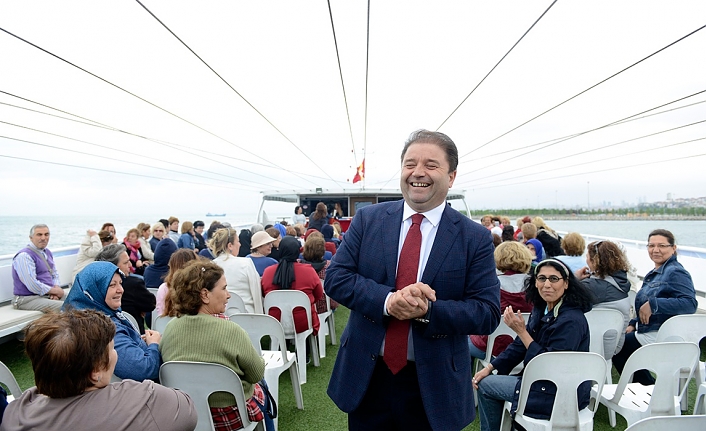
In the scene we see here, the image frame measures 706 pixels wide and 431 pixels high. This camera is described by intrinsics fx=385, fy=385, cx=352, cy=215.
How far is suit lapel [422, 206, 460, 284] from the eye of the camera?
1.46 metres

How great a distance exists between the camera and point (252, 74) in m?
5.86

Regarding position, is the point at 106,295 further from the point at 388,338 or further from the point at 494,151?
the point at 494,151

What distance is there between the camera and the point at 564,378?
2264 mm

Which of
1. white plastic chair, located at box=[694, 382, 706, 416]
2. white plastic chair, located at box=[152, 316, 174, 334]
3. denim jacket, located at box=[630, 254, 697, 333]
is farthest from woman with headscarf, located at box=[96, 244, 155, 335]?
denim jacket, located at box=[630, 254, 697, 333]

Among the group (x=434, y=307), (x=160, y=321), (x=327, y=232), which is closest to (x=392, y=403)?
(x=434, y=307)

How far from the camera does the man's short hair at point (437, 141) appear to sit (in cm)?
150

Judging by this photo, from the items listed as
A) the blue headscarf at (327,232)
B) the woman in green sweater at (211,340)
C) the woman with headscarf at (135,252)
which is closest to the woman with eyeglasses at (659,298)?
the woman in green sweater at (211,340)

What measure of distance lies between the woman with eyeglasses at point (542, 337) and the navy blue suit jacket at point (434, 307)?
3.62ft

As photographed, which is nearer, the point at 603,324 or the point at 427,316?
the point at 427,316

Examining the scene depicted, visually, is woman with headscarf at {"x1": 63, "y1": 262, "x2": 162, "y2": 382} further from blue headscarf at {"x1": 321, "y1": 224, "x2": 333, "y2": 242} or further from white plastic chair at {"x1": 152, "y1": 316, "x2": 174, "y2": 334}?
blue headscarf at {"x1": 321, "y1": 224, "x2": 333, "y2": 242}

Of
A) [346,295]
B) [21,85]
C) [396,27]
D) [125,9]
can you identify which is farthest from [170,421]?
[21,85]

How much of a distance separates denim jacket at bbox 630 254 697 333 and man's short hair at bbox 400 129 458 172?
10.4 feet

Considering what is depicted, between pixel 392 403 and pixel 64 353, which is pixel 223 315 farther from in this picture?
pixel 392 403

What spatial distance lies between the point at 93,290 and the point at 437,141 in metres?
2.33
